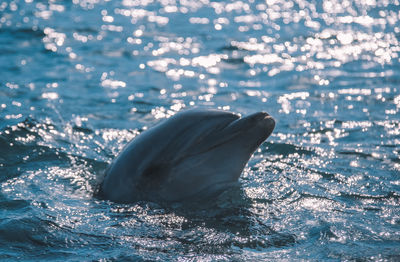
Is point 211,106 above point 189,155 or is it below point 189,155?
below

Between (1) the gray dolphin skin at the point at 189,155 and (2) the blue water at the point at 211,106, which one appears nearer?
(2) the blue water at the point at 211,106

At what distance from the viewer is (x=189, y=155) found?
6.84 metres

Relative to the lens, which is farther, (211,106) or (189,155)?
(211,106)

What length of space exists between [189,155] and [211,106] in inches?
250

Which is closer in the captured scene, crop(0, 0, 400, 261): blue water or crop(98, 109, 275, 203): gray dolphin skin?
crop(0, 0, 400, 261): blue water

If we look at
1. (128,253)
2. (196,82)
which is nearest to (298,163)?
(128,253)

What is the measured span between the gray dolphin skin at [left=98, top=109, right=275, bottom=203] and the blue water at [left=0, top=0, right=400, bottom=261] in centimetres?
22

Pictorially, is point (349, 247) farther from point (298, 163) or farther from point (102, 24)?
point (102, 24)

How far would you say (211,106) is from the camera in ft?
43.1

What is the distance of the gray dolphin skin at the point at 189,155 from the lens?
22.3 ft

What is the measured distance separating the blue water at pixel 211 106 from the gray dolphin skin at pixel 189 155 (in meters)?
0.22

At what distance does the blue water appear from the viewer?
20.7 feet

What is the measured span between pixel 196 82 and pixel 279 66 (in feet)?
9.11

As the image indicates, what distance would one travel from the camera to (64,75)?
1552 cm
